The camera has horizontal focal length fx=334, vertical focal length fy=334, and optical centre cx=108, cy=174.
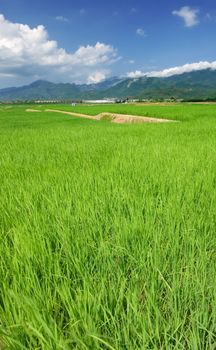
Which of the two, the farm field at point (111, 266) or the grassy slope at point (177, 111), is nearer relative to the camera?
the farm field at point (111, 266)

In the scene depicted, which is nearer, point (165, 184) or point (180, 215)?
point (180, 215)

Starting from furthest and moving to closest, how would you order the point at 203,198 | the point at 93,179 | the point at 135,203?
1. the point at 93,179
2. the point at 203,198
3. the point at 135,203

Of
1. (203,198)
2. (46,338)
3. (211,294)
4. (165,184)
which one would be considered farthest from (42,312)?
(165,184)

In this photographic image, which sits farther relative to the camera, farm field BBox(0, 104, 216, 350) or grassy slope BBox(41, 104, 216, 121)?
grassy slope BBox(41, 104, 216, 121)

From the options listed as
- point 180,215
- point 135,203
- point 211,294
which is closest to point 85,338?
point 211,294

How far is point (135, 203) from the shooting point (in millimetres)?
2516

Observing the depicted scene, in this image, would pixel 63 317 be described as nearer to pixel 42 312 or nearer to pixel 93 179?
pixel 42 312

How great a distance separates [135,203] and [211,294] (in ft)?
4.07

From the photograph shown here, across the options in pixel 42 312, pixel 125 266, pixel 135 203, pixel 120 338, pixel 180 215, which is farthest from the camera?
pixel 135 203

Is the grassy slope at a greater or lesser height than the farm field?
greater

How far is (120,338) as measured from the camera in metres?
1.09

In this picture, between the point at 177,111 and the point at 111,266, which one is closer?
the point at 111,266

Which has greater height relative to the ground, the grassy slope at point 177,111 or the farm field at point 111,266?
the grassy slope at point 177,111

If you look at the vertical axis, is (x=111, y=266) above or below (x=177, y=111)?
below
